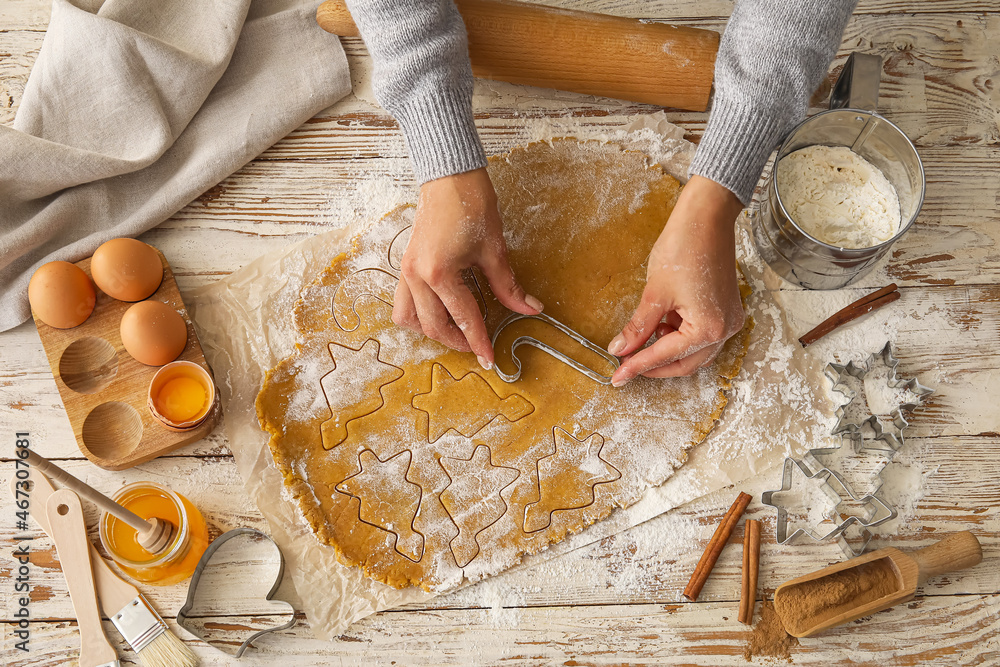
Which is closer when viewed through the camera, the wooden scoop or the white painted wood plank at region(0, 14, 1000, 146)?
the wooden scoop

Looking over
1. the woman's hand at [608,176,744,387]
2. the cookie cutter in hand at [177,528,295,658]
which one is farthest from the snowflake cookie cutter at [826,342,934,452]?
the cookie cutter in hand at [177,528,295,658]

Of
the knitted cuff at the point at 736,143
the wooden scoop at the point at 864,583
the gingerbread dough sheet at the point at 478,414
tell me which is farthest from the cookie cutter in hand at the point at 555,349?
the wooden scoop at the point at 864,583

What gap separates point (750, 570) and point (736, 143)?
0.75 meters

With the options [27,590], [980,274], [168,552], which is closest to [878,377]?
[980,274]

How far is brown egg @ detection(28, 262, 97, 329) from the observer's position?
118 centimetres

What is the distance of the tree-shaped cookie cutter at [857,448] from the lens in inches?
47.4

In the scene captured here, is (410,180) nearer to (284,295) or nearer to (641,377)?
(284,295)

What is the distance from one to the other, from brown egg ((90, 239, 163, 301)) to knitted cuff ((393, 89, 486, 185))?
0.55 m

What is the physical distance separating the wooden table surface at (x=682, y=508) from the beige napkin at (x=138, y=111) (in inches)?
2.2

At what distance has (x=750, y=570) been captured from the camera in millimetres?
1197

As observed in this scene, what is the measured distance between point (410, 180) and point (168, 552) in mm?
820

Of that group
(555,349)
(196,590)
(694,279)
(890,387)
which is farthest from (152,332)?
(890,387)

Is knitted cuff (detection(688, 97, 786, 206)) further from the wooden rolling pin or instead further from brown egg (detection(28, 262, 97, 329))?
brown egg (detection(28, 262, 97, 329))

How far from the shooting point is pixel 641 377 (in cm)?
125
